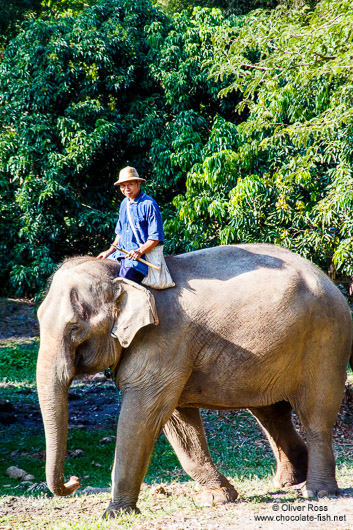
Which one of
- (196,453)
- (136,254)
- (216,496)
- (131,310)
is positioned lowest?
(216,496)

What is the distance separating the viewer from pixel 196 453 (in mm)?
6344

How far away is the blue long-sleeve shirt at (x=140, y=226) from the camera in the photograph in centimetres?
583

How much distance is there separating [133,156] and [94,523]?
11135 mm

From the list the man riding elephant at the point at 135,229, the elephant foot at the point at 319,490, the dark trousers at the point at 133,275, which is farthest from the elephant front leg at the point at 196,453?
the man riding elephant at the point at 135,229

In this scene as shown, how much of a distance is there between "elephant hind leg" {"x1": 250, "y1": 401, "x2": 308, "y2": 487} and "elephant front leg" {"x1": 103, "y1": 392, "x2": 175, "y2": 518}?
1.79 metres

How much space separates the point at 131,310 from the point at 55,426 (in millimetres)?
1113

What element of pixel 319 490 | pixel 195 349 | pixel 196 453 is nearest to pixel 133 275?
pixel 195 349

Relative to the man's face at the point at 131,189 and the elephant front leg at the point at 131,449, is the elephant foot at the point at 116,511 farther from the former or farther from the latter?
the man's face at the point at 131,189

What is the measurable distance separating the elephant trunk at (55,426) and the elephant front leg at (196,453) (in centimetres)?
137

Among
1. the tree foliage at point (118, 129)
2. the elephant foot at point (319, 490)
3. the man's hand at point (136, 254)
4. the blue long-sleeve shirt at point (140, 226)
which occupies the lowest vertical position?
the elephant foot at point (319, 490)

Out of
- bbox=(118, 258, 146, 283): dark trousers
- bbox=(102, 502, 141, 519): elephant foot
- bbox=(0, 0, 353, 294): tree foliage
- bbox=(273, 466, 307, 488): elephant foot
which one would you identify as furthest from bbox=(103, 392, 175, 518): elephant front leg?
bbox=(0, 0, 353, 294): tree foliage

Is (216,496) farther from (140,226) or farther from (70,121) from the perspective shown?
(70,121)

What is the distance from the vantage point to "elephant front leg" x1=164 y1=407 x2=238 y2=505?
6215 millimetres

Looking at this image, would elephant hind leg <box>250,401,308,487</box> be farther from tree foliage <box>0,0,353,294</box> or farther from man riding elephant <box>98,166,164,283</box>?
tree foliage <box>0,0,353,294</box>
